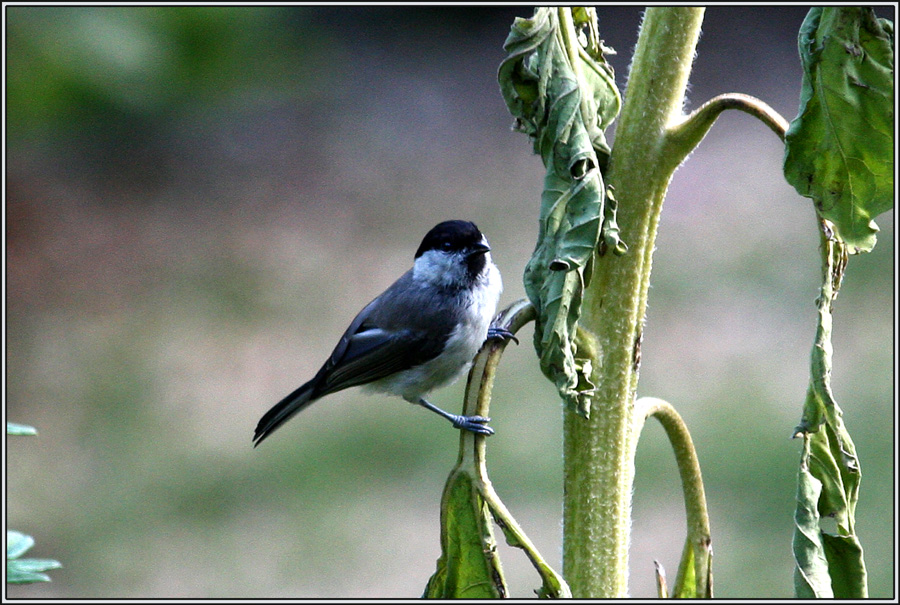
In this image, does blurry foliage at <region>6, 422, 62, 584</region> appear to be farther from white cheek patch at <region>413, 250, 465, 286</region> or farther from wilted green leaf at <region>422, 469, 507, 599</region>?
white cheek patch at <region>413, 250, 465, 286</region>

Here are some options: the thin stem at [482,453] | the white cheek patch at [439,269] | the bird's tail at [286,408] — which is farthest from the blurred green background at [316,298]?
the thin stem at [482,453]

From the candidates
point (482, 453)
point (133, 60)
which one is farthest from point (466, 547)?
point (133, 60)

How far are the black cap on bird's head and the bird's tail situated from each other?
62cm

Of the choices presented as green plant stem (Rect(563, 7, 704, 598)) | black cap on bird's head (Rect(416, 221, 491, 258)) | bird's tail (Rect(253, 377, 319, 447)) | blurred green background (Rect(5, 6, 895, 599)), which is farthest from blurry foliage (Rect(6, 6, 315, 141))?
green plant stem (Rect(563, 7, 704, 598))

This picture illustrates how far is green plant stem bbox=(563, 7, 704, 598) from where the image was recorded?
1512mm

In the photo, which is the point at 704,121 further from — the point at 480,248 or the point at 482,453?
the point at 480,248

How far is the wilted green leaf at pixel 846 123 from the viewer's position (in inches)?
56.8

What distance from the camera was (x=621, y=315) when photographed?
5.06 feet

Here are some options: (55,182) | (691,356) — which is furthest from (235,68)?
(691,356)

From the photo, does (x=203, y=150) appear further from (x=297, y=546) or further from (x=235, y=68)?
(x=297, y=546)

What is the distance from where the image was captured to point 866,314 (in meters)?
6.52

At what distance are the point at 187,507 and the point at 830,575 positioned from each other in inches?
199

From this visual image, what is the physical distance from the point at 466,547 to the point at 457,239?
4.45 feet

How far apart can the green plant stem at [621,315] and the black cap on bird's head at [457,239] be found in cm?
117
